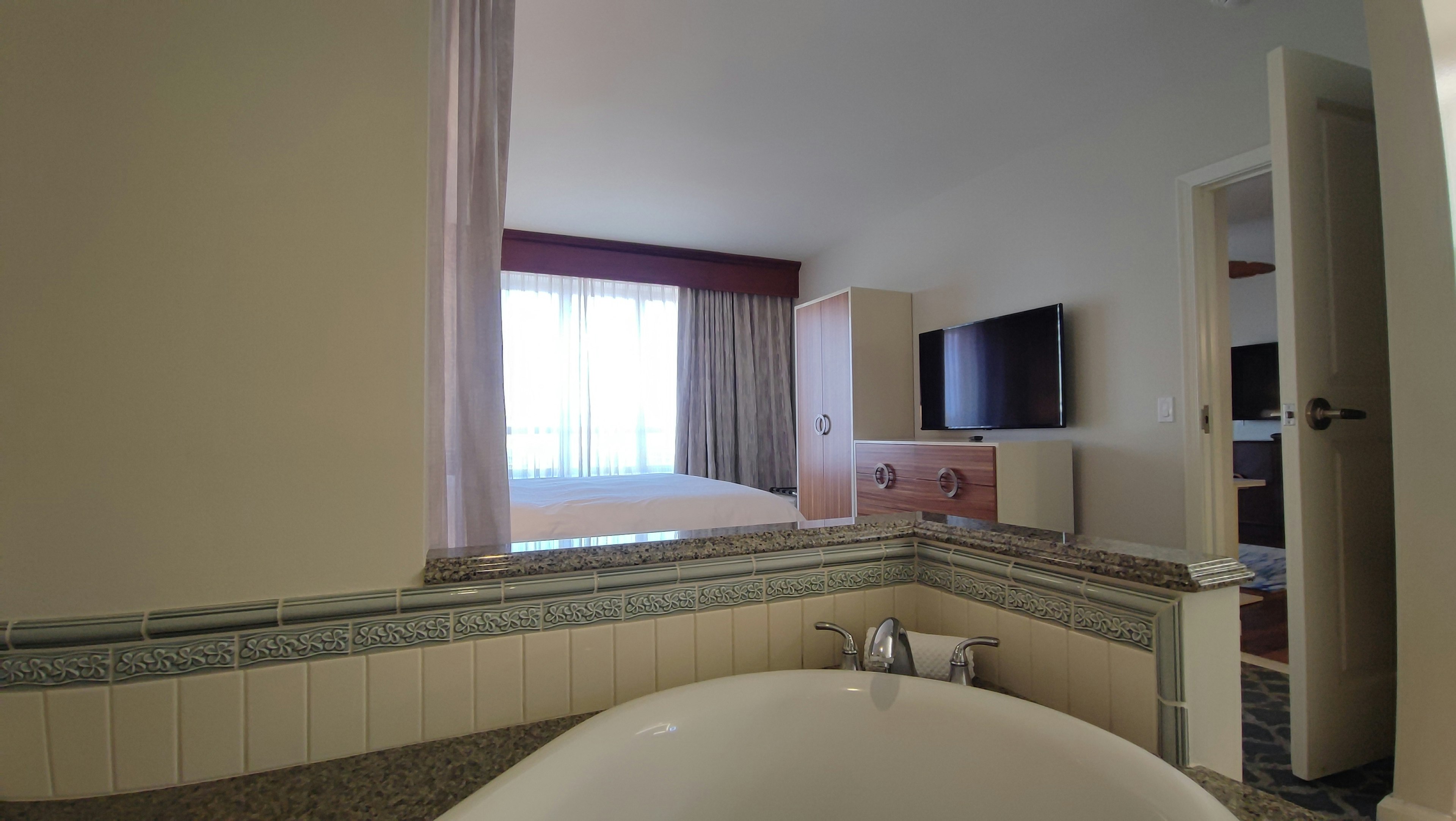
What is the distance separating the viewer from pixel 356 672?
2.48 ft

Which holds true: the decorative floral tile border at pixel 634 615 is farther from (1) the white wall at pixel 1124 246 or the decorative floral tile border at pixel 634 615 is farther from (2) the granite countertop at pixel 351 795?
(1) the white wall at pixel 1124 246

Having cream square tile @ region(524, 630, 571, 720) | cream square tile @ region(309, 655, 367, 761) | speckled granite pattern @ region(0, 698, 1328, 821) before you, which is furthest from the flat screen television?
cream square tile @ region(309, 655, 367, 761)

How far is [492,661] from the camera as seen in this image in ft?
2.67

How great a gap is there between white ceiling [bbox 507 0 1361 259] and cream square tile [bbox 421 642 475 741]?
7.10ft

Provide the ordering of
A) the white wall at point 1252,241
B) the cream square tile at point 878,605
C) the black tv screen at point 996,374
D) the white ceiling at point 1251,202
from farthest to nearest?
the white wall at point 1252,241 < the white ceiling at point 1251,202 < the black tv screen at point 996,374 < the cream square tile at point 878,605

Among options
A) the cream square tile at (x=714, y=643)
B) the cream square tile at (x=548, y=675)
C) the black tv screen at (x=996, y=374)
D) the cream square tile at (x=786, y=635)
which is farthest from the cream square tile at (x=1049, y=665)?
the black tv screen at (x=996, y=374)

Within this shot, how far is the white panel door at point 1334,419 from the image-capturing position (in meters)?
1.53

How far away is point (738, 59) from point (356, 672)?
2.47m

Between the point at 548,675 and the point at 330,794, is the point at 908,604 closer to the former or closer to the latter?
the point at 548,675

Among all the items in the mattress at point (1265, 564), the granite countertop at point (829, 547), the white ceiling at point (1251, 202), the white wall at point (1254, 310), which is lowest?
the mattress at point (1265, 564)

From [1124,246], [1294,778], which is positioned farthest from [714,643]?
[1124,246]

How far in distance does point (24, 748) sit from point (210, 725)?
0.17 meters

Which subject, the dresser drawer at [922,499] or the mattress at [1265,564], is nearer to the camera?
the dresser drawer at [922,499]

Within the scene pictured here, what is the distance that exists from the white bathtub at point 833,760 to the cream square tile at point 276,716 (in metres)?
0.29
